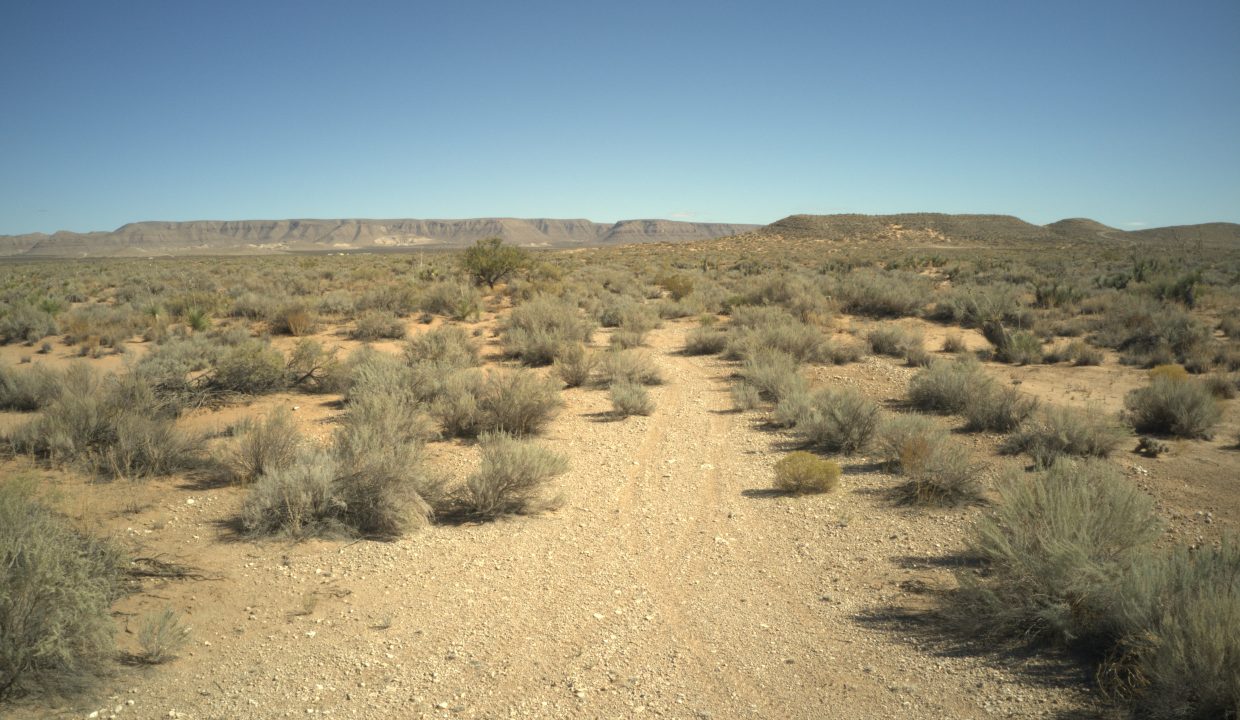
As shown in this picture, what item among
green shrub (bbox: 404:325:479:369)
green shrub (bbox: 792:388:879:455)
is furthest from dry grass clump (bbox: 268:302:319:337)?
green shrub (bbox: 792:388:879:455)

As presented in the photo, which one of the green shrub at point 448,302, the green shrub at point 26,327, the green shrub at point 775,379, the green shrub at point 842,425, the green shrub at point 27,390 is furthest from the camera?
the green shrub at point 448,302

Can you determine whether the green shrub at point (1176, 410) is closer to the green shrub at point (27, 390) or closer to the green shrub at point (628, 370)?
the green shrub at point (628, 370)

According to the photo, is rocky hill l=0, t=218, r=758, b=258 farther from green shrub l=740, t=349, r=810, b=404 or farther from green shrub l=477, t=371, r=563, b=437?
green shrub l=477, t=371, r=563, b=437

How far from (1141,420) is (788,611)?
22.2 feet

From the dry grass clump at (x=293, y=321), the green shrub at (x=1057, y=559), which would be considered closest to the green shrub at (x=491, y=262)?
the dry grass clump at (x=293, y=321)

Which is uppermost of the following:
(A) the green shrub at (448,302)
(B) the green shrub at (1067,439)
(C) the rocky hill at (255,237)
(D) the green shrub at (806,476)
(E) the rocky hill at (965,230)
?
(C) the rocky hill at (255,237)

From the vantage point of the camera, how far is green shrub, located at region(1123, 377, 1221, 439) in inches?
313

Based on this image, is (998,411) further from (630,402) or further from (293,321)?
(293,321)

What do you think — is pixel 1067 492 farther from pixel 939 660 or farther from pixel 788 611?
pixel 788 611

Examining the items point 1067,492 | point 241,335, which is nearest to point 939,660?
point 1067,492

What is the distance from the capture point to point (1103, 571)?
3.97 m

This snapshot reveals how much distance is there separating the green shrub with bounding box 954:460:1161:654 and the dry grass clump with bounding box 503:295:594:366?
862cm

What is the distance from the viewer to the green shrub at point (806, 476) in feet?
21.9

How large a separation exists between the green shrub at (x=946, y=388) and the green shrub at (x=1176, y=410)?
173 centimetres
